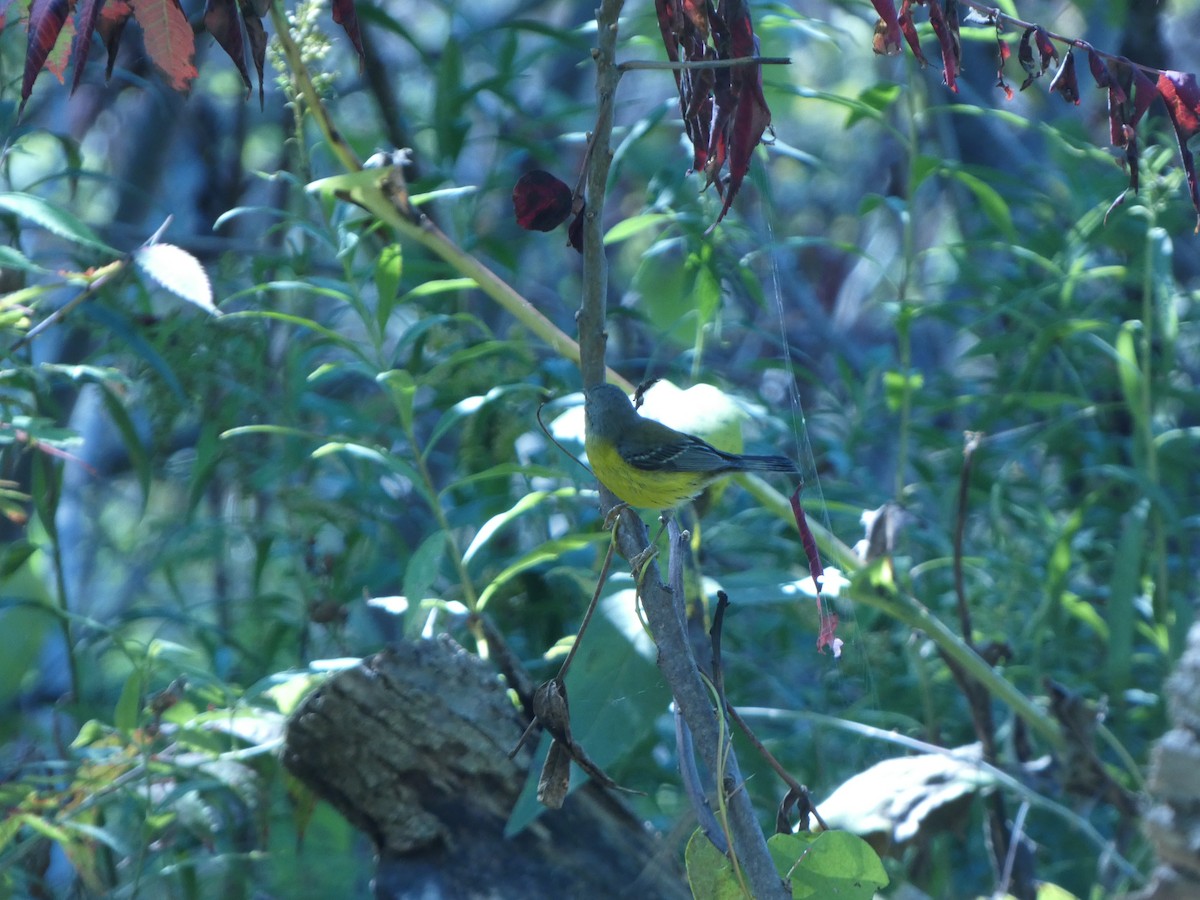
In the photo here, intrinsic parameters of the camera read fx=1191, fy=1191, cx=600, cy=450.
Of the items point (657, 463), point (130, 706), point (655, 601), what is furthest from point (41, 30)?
point (130, 706)

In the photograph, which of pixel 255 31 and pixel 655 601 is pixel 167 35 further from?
pixel 655 601

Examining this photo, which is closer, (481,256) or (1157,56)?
(481,256)

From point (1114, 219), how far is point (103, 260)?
2484mm

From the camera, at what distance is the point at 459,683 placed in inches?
74.3

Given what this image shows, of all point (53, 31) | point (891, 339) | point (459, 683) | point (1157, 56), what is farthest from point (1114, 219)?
point (891, 339)

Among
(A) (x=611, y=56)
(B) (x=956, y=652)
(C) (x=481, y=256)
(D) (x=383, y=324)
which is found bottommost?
(B) (x=956, y=652)

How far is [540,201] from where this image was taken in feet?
3.75

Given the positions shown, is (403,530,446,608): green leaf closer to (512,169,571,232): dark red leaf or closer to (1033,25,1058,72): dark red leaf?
(512,169,571,232): dark red leaf

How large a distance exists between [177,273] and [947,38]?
4.04 feet

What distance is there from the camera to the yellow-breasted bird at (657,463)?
1813mm

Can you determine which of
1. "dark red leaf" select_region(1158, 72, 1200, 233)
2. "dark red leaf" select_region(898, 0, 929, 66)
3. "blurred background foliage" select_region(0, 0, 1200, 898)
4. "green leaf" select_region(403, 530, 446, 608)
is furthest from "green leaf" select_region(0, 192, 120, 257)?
"dark red leaf" select_region(1158, 72, 1200, 233)

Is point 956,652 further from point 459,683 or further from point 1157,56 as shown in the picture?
point 1157,56

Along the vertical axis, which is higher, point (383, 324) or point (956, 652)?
point (383, 324)

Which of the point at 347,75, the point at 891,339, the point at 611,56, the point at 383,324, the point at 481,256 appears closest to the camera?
the point at 611,56
